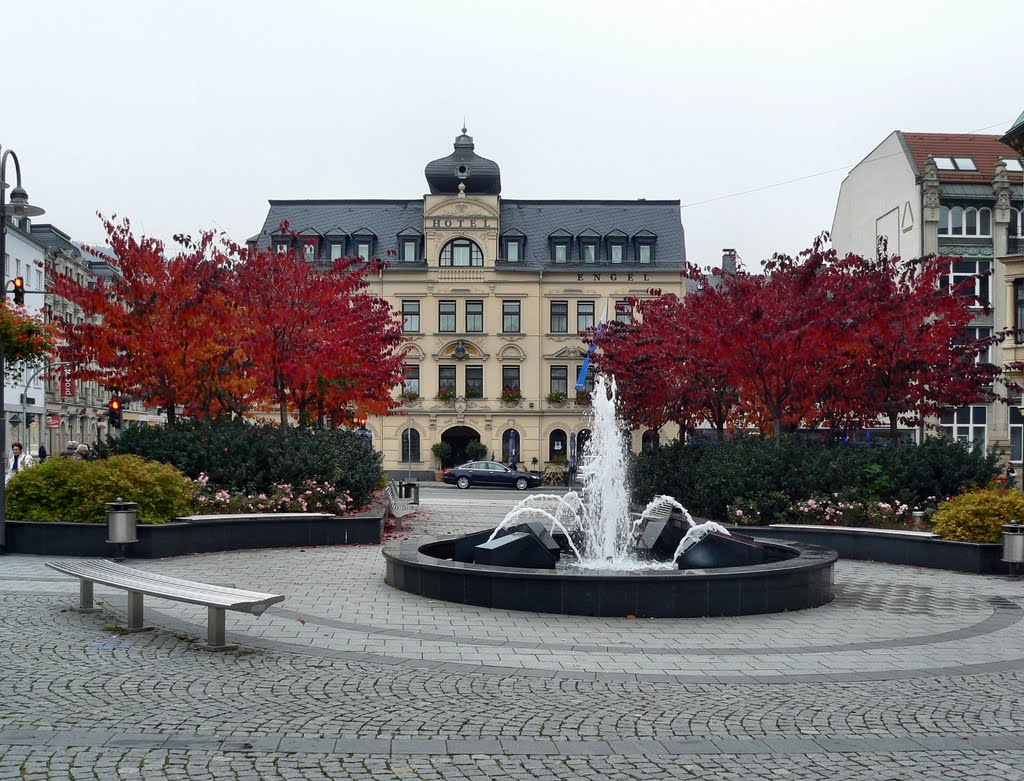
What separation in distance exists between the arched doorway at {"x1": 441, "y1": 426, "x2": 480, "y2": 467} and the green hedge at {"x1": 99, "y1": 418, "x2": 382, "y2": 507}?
1578 inches

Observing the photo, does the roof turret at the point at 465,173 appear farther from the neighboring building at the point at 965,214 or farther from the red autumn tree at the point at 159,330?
the red autumn tree at the point at 159,330

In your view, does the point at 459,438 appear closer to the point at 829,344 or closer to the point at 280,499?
the point at 829,344

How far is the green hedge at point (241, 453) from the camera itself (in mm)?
20344

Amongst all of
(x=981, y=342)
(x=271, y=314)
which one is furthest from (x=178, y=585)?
(x=981, y=342)

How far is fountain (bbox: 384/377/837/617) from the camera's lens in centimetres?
1191

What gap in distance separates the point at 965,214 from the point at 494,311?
25.2 meters

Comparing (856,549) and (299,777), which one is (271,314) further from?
(299,777)

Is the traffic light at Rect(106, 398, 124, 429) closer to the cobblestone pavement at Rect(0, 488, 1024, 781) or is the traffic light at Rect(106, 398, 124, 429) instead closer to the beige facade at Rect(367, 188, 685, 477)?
the cobblestone pavement at Rect(0, 488, 1024, 781)

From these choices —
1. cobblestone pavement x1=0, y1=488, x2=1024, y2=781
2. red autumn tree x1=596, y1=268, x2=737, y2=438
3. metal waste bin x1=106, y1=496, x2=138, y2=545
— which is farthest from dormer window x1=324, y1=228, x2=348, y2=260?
cobblestone pavement x1=0, y1=488, x2=1024, y2=781

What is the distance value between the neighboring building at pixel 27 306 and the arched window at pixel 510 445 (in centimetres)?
2557

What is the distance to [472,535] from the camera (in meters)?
15.3

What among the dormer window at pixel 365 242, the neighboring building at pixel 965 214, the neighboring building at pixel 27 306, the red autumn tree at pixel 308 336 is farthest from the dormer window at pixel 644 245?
the red autumn tree at pixel 308 336

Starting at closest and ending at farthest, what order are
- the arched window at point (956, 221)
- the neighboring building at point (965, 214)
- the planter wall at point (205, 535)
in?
the planter wall at point (205, 535) → the neighboring building at point (965, 214) → the arched window at point (956, 221)

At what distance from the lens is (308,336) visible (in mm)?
24641
